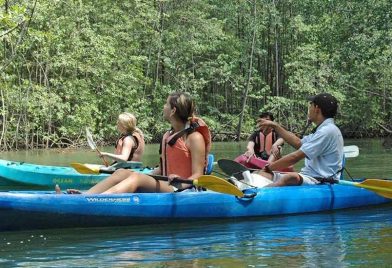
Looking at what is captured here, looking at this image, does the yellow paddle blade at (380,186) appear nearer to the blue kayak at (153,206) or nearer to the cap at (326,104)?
the blue kayak at (153,206)

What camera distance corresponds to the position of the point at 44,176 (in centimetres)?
1020

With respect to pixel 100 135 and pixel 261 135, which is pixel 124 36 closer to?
pixel 100 135

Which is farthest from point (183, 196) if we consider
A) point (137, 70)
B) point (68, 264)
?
point (137, 70)

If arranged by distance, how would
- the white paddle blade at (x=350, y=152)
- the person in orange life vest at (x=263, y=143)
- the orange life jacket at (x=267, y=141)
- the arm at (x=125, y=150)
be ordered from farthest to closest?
the orange life jacket at (x=267, y=141)
the person in orange life vest at (x=263, y=143)
the arm at (x=125, y=150)
the white paddle blade at (x=350, y=152)

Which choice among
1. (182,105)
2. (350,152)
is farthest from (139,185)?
(350,152)

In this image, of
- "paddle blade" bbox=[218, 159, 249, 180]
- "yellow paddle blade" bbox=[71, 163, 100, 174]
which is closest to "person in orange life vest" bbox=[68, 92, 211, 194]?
"paddle blade" bbox=[218, 159, 249, 180]

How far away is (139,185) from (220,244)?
96 centimetres

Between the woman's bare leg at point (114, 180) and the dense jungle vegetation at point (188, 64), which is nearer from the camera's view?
the woman's bare leg at point (114, 180)

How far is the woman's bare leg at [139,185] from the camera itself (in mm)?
5988

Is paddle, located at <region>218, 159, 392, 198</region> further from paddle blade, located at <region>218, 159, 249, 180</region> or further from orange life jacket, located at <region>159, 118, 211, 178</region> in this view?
orange life jacket, located at <region>159, 118, 211, 178</region>

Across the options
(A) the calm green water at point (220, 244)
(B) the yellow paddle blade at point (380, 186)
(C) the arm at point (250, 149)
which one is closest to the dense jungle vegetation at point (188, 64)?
(C) the arm at point (250, 149)

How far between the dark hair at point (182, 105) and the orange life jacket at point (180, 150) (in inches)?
4.0

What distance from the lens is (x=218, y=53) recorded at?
1277 inches

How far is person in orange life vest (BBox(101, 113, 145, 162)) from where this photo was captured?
8.45m
